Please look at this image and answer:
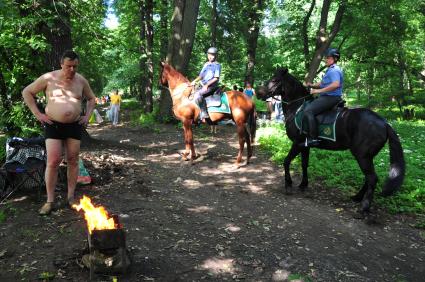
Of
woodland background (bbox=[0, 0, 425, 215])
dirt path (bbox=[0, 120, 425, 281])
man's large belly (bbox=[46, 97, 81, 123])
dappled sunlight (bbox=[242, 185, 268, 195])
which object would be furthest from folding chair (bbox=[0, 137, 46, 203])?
dappled sunlight (bbox=[242, 185, 268, 195])

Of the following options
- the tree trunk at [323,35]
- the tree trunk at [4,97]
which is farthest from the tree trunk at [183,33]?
the tree trunk at [4,97]

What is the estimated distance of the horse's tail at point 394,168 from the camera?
6.26 metres

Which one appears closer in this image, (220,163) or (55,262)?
(55,262)

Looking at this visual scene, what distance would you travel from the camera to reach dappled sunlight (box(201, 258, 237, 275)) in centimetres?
454

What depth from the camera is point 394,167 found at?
6352mm

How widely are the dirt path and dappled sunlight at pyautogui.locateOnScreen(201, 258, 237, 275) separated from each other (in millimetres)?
24

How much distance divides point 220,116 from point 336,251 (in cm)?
551

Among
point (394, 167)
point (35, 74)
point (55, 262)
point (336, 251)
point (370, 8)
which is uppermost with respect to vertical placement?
point (370, 8)

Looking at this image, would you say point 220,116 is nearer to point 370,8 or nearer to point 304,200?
point 304,200

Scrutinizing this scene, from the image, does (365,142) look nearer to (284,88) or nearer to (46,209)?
(284,88)

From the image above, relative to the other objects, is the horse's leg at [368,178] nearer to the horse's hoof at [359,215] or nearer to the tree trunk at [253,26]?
the horse's hoof at [359,215]

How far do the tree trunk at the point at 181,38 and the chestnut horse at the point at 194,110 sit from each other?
20.9 ft

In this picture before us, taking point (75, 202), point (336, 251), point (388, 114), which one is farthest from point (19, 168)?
point (388, 114)

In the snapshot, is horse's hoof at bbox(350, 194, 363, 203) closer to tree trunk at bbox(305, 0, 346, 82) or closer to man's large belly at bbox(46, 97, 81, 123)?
man's large belly at bbox(46, 97, 81, 123)
